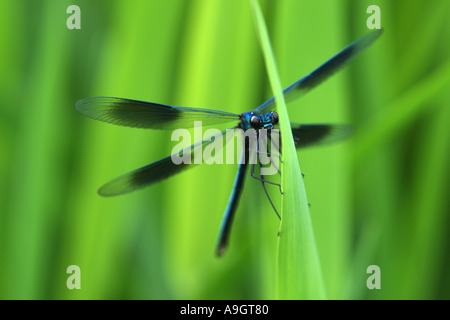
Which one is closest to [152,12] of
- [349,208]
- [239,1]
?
[239,1]

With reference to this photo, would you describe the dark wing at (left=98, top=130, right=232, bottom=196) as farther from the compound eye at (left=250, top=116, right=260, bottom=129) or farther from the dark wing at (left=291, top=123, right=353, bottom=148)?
the dark wing at (left=291, top=123, right=353, bottom=148)

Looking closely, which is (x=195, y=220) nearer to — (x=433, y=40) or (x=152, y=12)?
(x=152, y=12)

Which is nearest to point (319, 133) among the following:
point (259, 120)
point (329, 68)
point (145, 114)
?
point (329, 68)

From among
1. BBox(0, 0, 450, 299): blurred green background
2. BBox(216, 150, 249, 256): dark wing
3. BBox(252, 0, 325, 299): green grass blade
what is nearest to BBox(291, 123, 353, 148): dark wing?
BBox(0, 0, 450, 299): blurred green background

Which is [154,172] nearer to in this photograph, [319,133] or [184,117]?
[184,117]

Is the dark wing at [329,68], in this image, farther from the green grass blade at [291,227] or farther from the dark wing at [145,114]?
the green grass blade at [291,227]

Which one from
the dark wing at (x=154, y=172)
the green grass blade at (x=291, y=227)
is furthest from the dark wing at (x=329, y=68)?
the green grass blade at (x=291, y=227)
